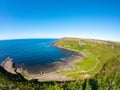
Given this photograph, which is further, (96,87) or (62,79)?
(62,79)

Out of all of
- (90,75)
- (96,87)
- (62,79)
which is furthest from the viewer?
(90,75)

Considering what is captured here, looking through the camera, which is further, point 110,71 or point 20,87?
point 110,71

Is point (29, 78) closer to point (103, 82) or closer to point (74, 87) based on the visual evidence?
point (74, 87)

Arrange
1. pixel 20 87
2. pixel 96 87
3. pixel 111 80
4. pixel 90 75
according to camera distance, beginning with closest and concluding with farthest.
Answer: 1. pixel 20 87
2. pixel 96 87
3. pixel 111 80
4. pixel 90 75

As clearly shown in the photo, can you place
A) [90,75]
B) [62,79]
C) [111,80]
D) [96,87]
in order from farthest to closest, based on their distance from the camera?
[90,75]
[62,79]
[111,80]
[96,87]

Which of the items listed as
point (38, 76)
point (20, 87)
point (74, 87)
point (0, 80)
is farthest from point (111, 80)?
point (0, 80)

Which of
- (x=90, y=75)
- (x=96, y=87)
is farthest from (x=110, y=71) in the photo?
(x=96, y=87)

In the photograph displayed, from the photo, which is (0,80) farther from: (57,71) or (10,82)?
(57,71)

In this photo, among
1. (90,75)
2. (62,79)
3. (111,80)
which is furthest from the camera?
(90,75)

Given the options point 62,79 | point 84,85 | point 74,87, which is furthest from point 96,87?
point 62,79
